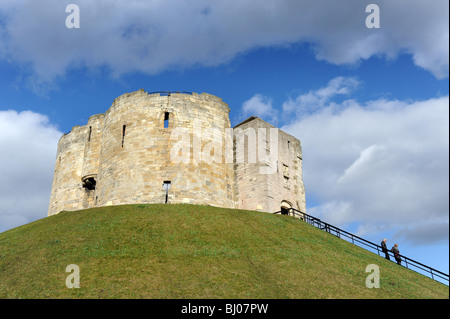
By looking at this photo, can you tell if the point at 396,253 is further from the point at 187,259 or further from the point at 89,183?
the point at 89,183

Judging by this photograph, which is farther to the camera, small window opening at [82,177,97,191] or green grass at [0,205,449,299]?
small window opening at [82,177,97,191]

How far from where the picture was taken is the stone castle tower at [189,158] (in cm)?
3281

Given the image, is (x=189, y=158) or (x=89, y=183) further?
(x=89, y=183)

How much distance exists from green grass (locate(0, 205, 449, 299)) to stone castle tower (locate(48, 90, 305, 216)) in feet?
17.5

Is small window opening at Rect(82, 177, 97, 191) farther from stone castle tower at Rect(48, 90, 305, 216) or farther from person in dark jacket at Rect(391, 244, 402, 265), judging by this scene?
person in dark jacket at Rect(391, 244, 402, 265)

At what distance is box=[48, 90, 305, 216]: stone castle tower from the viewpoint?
108 ft

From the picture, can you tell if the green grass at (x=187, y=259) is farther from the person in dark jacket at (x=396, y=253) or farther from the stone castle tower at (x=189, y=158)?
the stone castle tower at (x=189, y=158)

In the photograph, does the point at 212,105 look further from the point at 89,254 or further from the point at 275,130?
the point at 89,254

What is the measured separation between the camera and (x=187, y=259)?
755 inches

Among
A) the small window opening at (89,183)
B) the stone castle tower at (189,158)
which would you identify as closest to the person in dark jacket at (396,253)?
the stone castle tower at (189,158)

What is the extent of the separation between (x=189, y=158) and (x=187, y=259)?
49.4ft

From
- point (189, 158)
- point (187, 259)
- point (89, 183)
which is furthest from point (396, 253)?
point (89, 183)

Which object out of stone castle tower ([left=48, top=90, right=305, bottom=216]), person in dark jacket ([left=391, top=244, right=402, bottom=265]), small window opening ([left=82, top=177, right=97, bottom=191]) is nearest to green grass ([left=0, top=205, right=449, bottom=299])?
person in dark jacket ([left=391, top=244, right=402, bottom=265])
